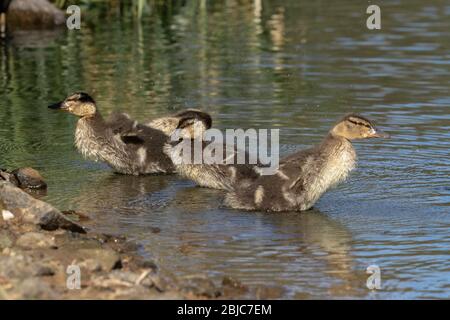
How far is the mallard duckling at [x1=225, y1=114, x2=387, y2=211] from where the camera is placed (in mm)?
8555

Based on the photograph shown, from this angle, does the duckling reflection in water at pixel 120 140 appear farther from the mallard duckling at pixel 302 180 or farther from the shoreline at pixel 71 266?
the shoreline at pixel 71 266

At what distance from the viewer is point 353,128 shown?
28.7ft

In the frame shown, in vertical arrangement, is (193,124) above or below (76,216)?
above

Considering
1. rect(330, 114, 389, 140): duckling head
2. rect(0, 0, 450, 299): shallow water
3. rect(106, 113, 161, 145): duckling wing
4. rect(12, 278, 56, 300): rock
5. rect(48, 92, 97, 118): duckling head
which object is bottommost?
rect(0, 0, 450, 299): shallow water

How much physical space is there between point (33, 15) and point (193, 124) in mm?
10851

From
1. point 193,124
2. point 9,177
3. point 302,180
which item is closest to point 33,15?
point 193,124

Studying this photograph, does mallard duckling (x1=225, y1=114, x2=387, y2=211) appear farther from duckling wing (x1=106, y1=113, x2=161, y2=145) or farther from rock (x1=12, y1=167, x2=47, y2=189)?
duckling wing (x1=106, y1=113, x2=161, y2=145)

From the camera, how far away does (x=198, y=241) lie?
25.3 ft

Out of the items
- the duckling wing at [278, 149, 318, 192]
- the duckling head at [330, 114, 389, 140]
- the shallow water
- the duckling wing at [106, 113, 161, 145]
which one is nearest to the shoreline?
the shallow water

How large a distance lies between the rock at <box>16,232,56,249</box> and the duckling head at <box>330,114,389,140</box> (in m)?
2.64

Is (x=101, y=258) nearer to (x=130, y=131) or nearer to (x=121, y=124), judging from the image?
(x=130, y=131)

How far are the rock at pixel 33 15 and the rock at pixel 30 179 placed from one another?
10947 millimetres

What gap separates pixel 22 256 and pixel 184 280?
3.21 ft

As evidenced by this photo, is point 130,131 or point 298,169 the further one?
point 130,131
